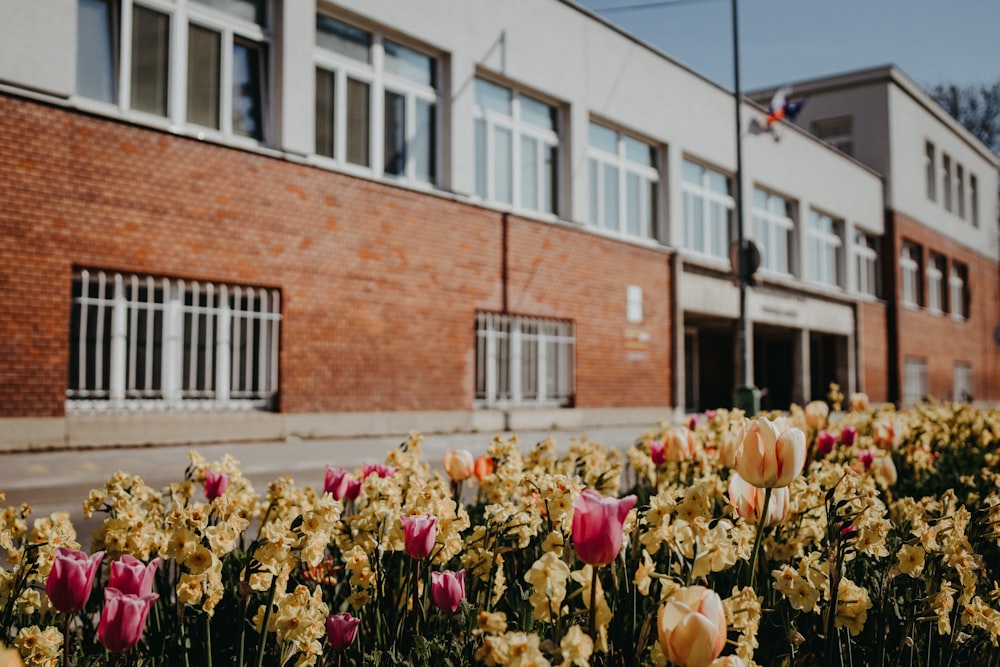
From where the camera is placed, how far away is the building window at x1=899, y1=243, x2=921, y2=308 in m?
29.8

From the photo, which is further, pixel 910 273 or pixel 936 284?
pixel 936 284

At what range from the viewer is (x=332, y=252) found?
11648mm

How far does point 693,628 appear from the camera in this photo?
118cm

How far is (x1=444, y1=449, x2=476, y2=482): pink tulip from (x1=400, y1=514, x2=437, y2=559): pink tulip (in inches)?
47.0

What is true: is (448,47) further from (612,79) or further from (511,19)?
(612,79)

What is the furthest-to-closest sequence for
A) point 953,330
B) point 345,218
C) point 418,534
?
point 953,330 < point 345,218 < point 418,534

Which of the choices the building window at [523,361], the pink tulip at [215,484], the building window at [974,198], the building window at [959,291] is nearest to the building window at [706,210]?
the building window at [523,361]

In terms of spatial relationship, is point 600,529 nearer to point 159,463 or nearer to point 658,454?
point 658,454

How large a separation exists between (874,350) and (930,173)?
914cm

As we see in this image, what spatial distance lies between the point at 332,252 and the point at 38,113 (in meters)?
3.80

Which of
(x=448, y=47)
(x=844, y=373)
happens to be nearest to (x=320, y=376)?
(x=448, y=47)

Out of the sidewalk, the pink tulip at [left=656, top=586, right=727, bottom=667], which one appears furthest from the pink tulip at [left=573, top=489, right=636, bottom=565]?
the sidewalk

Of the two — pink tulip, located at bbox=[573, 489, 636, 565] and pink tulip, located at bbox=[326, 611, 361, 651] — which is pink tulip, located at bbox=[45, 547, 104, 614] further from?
pink tulip, located at bbox=[573, 489, 636, 565]

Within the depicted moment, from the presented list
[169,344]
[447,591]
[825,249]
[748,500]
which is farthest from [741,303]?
[447,591]
